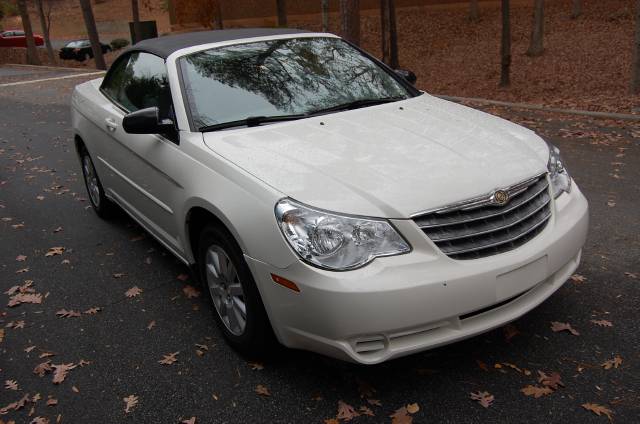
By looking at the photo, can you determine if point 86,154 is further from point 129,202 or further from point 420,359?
point 420,359

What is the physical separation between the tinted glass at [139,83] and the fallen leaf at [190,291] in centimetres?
121

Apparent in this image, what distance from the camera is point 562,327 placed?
134 inches

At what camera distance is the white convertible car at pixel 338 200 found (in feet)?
8.74

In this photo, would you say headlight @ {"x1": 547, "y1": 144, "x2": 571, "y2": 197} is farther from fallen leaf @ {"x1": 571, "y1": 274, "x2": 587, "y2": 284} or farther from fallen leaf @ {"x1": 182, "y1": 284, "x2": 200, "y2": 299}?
fallen leaf @ {"x1": 182, "y1": 284, "x2": 200, "y2": 299}

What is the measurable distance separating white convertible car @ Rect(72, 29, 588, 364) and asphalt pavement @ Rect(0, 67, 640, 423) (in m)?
0.29

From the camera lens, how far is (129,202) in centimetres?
466

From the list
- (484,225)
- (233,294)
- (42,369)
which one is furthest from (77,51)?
(484,225)

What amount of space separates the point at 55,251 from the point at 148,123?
2057mm

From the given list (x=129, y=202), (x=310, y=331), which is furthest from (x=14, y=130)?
(x=310, y=331)

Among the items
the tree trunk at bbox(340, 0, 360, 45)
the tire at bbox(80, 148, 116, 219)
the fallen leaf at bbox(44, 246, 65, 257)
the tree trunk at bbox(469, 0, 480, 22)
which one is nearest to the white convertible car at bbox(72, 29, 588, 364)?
the fallen leaf at bbox(44, 246, 65, 257)

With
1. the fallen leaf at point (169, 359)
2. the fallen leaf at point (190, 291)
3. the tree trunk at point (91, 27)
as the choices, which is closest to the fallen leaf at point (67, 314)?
the fallen leaf at point (190, 291)

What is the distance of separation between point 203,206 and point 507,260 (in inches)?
61.0

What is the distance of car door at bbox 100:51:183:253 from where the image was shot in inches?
148

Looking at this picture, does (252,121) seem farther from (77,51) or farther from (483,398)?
(77,51)
